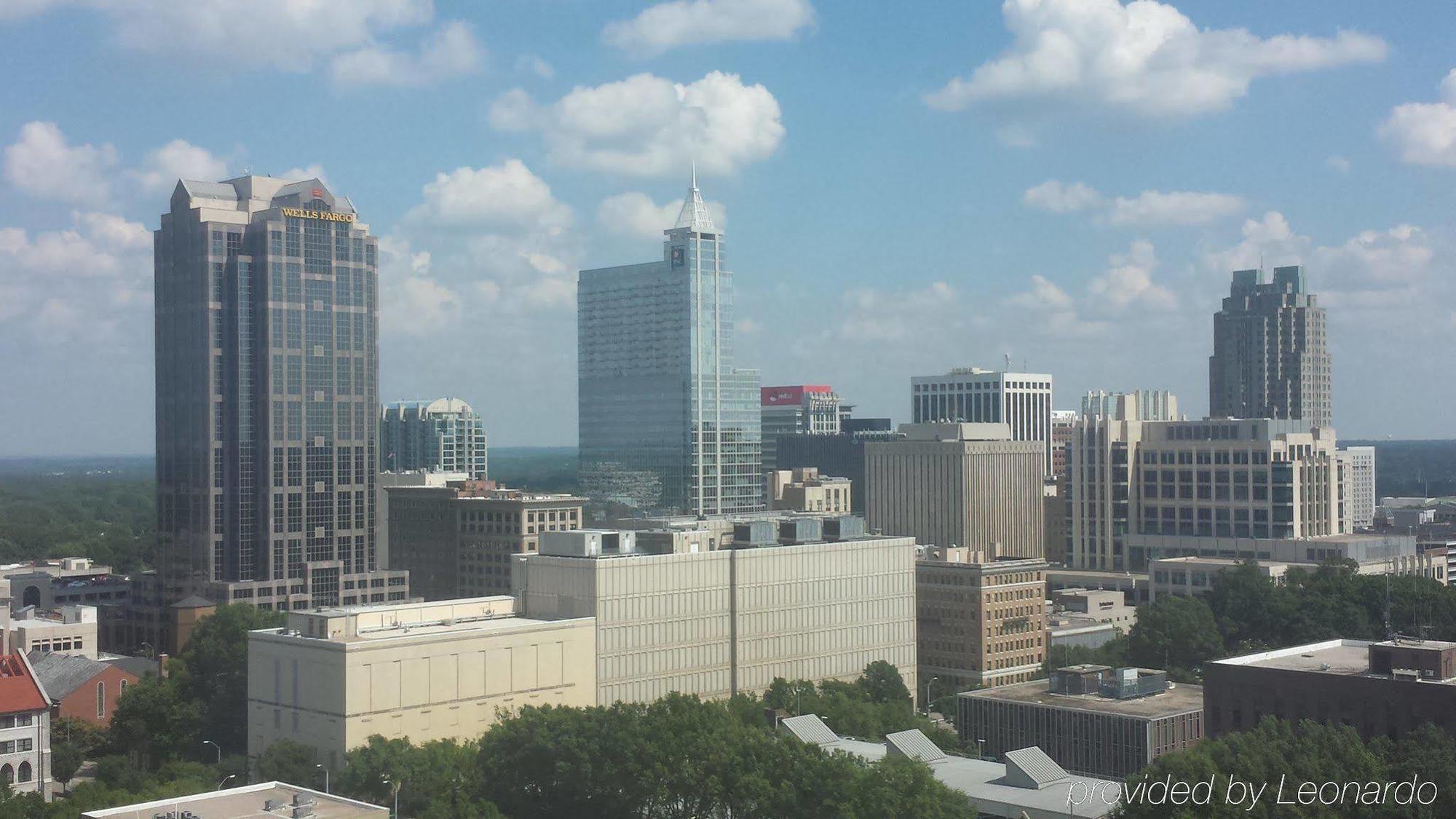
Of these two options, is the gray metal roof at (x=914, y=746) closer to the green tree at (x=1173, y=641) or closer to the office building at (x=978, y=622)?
the office building at (x=978, y=622)

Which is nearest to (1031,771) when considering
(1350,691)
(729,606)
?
(1350,691)

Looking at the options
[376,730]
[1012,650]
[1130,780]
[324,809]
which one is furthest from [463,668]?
[1012,650]

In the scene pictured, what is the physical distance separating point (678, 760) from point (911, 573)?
75.3m

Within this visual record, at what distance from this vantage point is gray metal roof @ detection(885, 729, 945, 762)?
4309 inches

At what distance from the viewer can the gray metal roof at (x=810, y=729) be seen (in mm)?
114875

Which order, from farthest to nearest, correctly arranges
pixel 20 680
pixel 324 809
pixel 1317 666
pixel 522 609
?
pixel 522 609, pixel 20 680, pixel 1317 666, pixel 324 809

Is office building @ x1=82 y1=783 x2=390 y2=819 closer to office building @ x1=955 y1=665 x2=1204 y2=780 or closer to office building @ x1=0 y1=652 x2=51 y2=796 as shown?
office building @ x1=0 y1=652 x2=51 y2=796

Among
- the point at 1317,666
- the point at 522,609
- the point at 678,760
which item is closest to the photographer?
the point at 678,760

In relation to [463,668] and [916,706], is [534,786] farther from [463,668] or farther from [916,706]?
[916,706]

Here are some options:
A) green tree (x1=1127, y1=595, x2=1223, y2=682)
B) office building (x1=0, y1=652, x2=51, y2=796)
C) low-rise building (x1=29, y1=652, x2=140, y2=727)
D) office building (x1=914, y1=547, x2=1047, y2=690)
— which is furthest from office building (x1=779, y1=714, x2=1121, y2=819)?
low-rise building (x1=29, y1=652, x2=140, y2=727)

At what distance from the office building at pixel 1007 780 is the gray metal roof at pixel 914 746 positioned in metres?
0.05

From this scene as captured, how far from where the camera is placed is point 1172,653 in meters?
177

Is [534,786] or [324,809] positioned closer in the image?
[324,809]

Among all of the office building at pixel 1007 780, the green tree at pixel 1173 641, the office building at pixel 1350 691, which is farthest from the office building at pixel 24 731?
the green tree at pixel 1173 641
